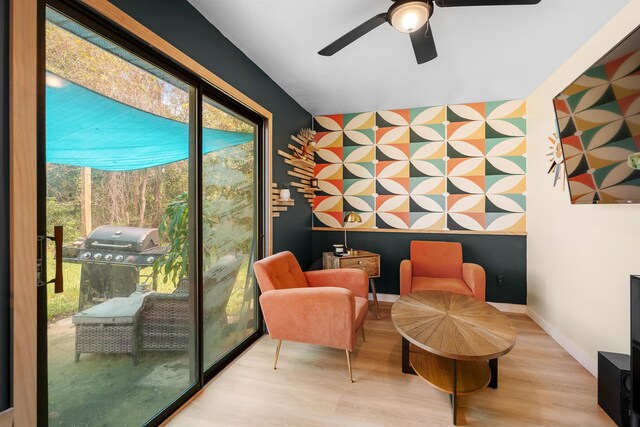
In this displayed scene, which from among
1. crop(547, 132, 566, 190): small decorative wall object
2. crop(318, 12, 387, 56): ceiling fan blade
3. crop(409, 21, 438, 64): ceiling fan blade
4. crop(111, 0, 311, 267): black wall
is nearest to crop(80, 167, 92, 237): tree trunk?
crop(111, 0, 311, 267): black wall

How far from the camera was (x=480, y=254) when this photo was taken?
335 cm

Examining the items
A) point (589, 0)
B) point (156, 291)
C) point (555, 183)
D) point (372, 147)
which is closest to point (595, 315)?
point (555, 183)

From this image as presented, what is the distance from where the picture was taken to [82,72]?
1.25 meters

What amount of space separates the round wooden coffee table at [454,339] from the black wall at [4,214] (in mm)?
1775

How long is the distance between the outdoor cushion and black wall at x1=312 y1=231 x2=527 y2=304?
103 inches

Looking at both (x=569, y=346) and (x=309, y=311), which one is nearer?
(x=309, y=311)

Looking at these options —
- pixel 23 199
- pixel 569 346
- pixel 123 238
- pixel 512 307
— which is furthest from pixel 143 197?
pixel 512 307

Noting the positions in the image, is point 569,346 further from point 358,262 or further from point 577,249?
point 358,262

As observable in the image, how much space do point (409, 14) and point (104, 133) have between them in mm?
1740

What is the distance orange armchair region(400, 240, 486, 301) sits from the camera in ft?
8.94

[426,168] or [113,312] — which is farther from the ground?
[426,168]

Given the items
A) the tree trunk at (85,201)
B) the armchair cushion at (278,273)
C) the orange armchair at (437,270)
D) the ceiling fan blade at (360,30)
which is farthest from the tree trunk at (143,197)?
the orange armchair at (437,270)

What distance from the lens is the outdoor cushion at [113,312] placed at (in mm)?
1290

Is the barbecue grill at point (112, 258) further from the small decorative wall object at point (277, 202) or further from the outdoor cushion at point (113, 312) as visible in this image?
the small decorative wall object at point (277, 202)
